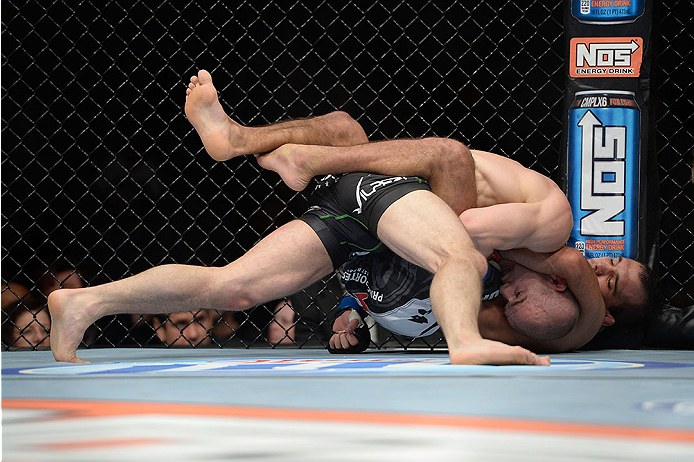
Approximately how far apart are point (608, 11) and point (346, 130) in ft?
3.05

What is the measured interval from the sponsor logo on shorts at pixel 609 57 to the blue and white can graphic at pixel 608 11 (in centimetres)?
5

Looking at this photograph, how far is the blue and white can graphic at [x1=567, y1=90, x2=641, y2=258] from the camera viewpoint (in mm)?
2219

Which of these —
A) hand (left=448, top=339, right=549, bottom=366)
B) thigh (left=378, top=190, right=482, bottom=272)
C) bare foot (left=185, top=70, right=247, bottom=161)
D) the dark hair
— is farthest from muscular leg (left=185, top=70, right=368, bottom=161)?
the dark hair

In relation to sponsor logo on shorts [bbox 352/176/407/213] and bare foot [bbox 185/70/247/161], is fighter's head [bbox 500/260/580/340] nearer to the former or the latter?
sponsor logo on shorts [bbox 352/176/407/213]

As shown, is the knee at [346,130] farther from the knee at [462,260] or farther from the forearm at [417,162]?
the knee at [462,260]

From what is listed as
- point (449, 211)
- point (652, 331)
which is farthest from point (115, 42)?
point (652, 331)

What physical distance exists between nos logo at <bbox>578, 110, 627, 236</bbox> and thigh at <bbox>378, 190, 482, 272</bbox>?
0.83 metres

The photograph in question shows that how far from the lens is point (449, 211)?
59.6 inches

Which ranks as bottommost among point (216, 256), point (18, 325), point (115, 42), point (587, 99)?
point (18, 325)

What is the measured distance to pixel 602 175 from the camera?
224 cm

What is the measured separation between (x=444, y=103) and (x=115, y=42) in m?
1.30

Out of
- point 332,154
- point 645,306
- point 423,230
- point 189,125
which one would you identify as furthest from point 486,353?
point 189,125

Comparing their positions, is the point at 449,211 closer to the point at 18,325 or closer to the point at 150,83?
the point at 150,83

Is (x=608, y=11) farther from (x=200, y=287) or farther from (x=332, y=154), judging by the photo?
(x=200, y=287)
